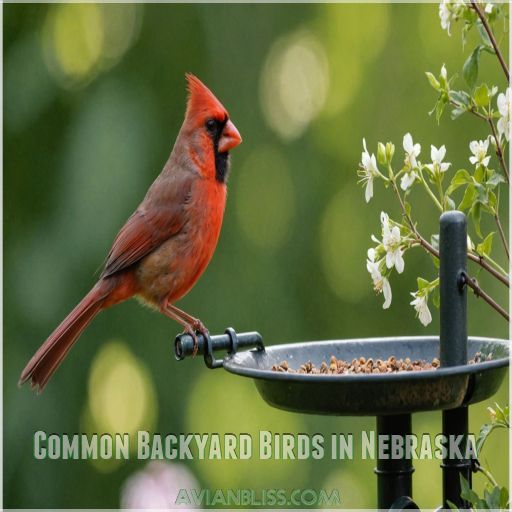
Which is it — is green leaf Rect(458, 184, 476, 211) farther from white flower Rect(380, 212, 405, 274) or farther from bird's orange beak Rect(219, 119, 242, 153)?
bird's orange beak Rect(219, 119, 242, 153)

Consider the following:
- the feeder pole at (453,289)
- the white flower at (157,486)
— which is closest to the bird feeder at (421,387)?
the feeder pole at (453,289)

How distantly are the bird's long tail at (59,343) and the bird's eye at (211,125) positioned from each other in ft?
1.47

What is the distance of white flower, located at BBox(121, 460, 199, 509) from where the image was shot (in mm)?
2650

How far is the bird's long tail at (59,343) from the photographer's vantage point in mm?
2277

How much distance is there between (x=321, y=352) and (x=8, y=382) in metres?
1.53

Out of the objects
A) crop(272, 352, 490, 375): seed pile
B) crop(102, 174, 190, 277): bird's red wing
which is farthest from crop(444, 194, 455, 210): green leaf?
crop(102, 174, 190, 277): bird's red wing

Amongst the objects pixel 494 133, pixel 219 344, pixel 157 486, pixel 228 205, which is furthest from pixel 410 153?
pixel 228 205

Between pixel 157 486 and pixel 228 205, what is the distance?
3.04 ft

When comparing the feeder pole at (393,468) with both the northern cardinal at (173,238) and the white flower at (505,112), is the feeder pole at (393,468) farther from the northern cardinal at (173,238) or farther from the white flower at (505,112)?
the northern cardinal at (173,238)

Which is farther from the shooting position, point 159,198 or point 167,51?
point 167,51

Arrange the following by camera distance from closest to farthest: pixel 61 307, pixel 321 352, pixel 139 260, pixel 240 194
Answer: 1. pixel 321 352
2. pixel 139 260
3. pixel 61 307
4. pixel 240 194

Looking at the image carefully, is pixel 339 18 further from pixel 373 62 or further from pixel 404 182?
pixel 404 182

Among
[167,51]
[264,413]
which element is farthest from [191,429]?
[167,51]

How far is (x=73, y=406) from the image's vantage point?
310cm
